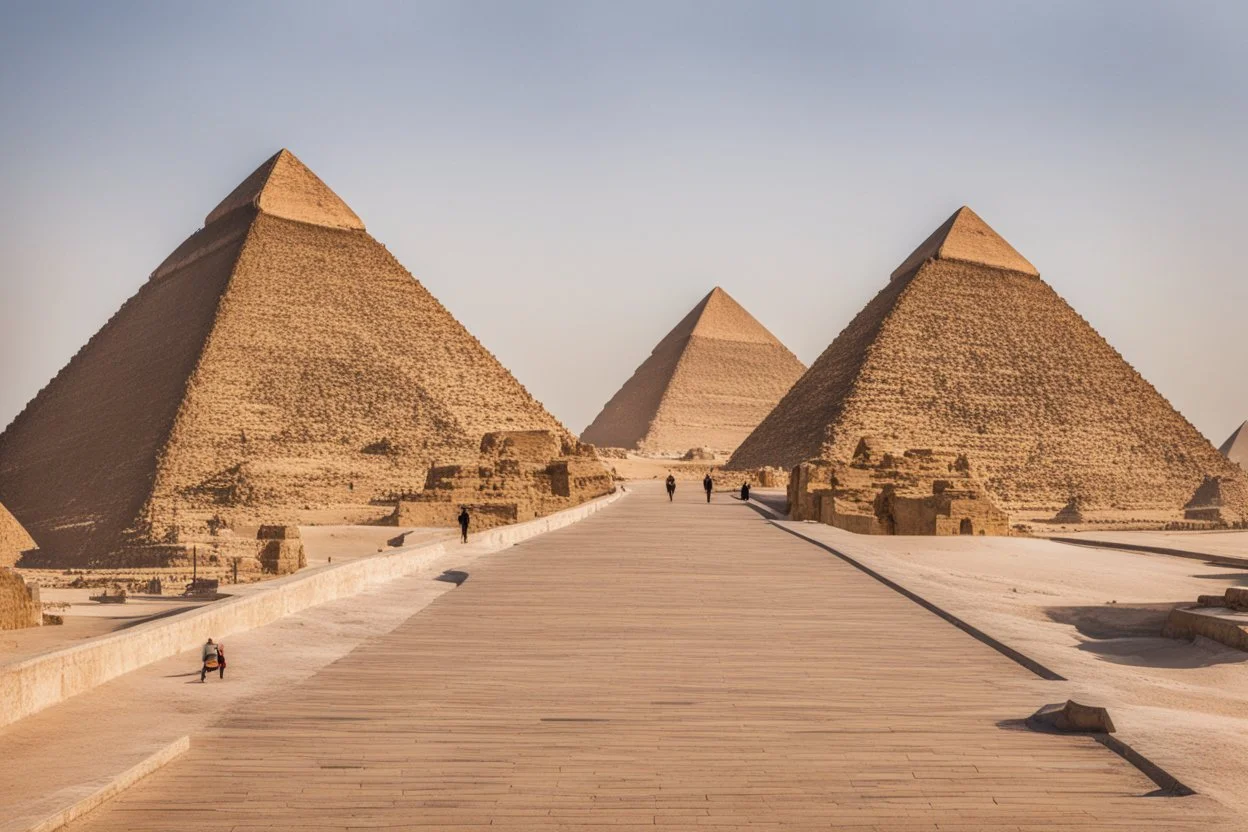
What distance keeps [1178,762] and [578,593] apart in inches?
180

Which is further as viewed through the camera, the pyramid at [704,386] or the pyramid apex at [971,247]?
the pyramid at [704,386]

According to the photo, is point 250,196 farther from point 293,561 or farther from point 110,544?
point 293,561

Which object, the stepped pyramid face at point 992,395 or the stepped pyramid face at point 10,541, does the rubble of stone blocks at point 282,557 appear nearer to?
the stepped pyramid face at point 10,541

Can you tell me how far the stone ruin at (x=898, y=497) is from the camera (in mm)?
18016

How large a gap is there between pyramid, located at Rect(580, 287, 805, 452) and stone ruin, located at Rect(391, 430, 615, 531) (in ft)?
289

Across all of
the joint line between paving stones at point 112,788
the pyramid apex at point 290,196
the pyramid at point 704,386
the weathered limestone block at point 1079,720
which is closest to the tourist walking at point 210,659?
the joint line between paving stones at point 112,788

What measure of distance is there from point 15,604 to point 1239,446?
407 ft

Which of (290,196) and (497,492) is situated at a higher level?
(290,196)

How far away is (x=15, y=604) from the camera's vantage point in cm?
1066

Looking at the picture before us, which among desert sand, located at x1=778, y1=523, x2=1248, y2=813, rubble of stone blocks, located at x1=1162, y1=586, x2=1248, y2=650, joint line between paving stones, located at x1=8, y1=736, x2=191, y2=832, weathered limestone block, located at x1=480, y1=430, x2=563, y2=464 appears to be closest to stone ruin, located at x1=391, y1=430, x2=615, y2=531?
weathered limestone block, located at x1=480, y1=430, x2=563, y2=464

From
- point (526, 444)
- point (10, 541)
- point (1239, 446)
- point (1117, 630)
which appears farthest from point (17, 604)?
point (1239, 446)

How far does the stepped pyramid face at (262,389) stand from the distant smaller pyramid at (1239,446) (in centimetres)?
7500

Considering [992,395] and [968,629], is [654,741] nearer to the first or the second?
[968,629]

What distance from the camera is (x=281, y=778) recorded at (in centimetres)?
348
